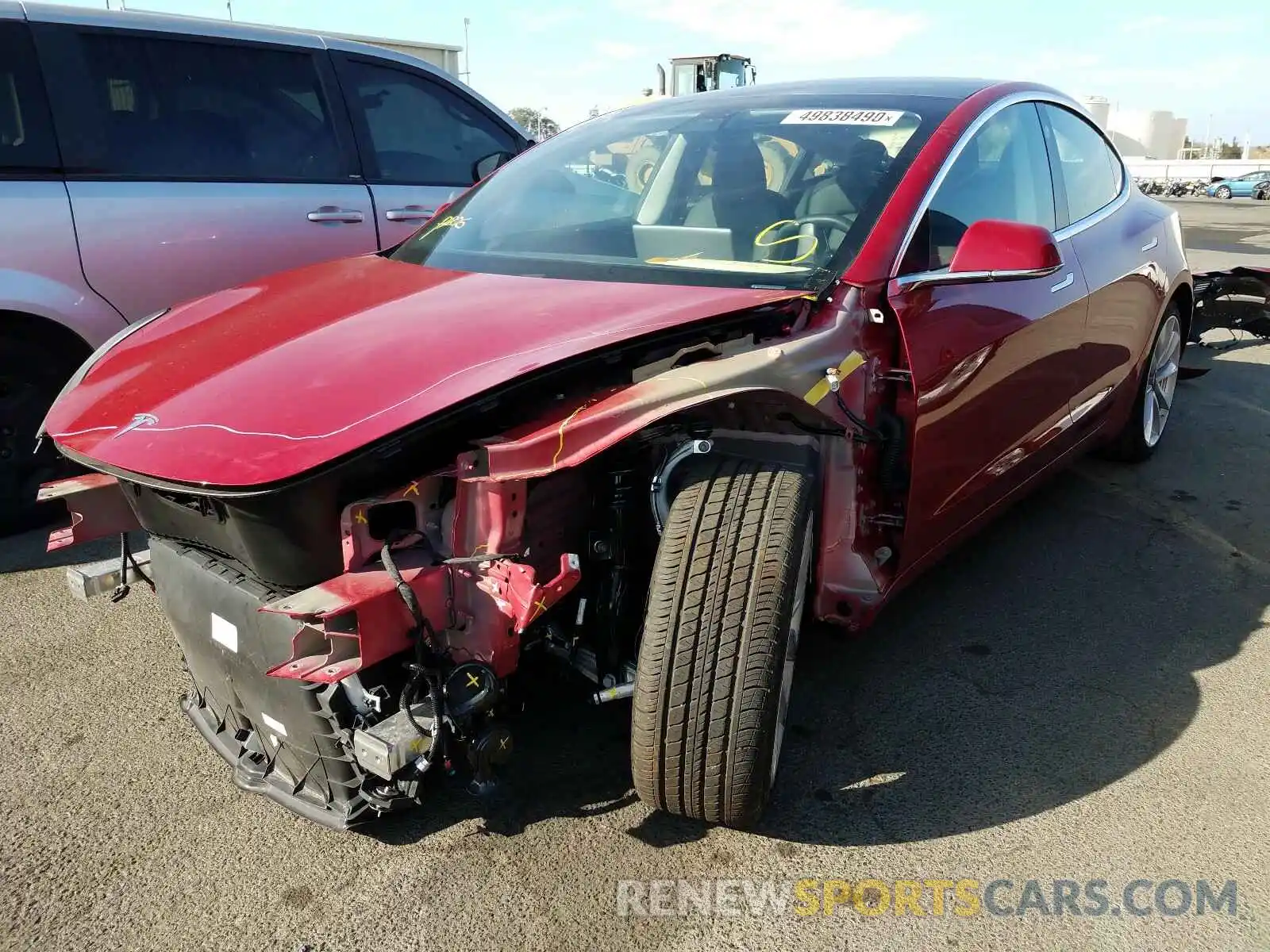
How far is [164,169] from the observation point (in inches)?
155

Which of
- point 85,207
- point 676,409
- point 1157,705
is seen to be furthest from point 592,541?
point 85,207

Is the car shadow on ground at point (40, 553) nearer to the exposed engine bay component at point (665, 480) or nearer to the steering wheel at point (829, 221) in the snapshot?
the exposed engine bay component at point (665, 480)

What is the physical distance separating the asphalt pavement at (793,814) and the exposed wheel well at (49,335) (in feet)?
3.26

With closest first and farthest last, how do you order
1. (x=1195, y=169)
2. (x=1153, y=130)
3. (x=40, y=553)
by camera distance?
(x=40, y=553), (x=1195, y=169), (x=1153, y=130)

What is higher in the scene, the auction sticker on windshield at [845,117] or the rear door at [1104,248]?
the auction sticker on windshield at [845,117]

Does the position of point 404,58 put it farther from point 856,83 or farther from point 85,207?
point 856,83

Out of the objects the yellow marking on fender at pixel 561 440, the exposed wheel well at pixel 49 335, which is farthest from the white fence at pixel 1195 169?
the yellow marking on fender at pixel 561 440

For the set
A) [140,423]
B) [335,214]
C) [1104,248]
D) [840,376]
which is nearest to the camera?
[140,423]

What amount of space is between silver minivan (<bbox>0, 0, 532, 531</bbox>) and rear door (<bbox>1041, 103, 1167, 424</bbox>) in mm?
2563

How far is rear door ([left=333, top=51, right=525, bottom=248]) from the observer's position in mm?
4512

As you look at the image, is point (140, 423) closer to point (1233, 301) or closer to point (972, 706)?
point (972, 706)

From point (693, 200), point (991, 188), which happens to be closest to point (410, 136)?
point (693, 200)

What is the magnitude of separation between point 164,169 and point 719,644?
3.35m

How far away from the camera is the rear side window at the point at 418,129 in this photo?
4.56m
